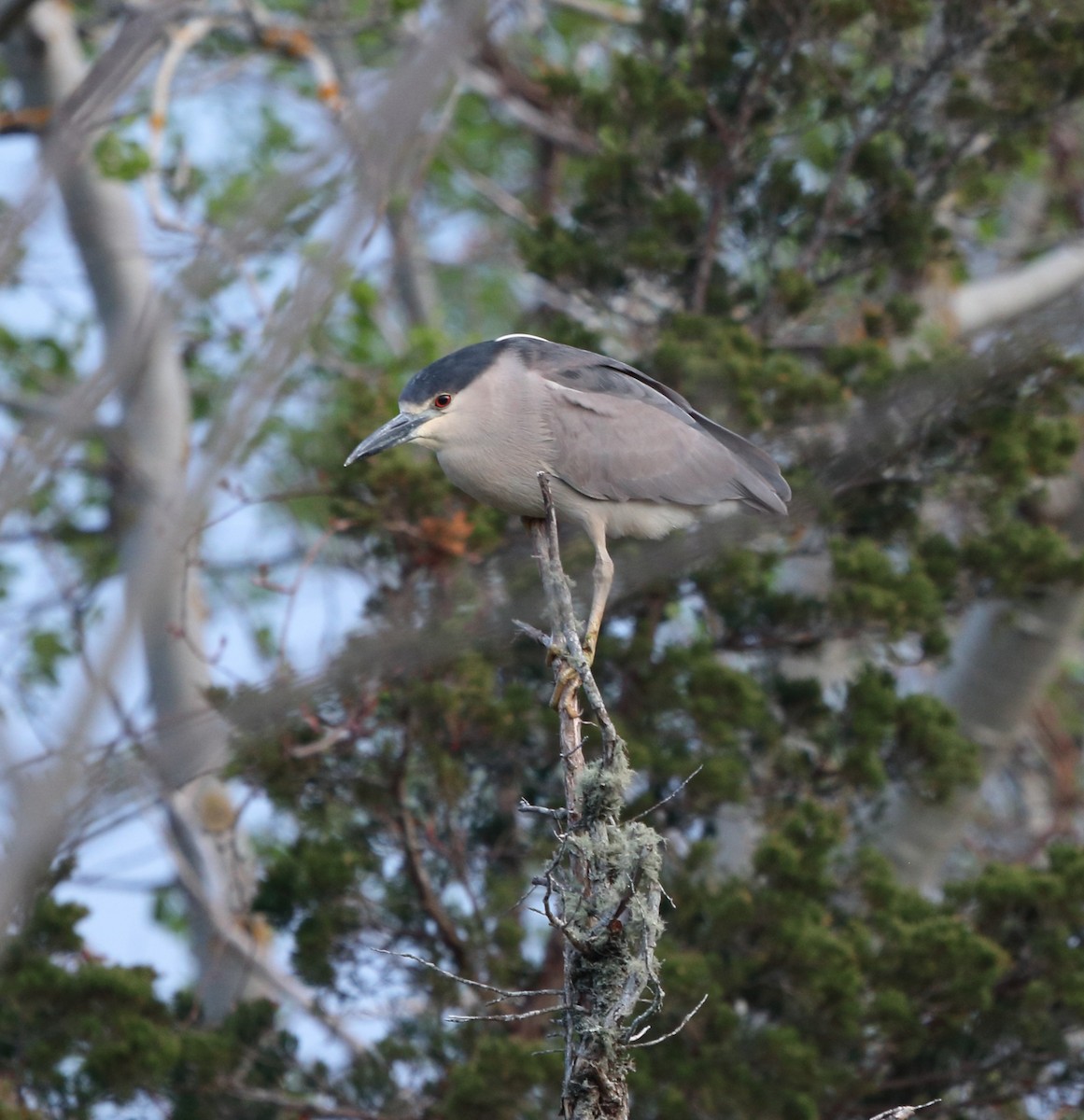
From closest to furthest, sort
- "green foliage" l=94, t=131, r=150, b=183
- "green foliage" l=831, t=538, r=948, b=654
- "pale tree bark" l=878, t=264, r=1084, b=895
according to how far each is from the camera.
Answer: "green foliage" l=831, t=538, r=948, b=654 → "pale tree bark" l=878, t=264, r=1084, b=895 → "green foliage" l=94, t=131, r=150, b=183

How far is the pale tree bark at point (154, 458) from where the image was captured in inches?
241

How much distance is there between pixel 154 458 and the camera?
261 inches

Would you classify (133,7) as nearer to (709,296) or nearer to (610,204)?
(610,204)

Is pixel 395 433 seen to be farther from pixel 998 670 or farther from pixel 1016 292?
pixel 1016 292

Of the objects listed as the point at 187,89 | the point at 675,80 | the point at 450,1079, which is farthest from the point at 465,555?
the point at 187,89

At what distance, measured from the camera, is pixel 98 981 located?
4.64 meters

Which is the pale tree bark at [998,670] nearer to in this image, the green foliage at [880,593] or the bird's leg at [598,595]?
the green foliage at [880,593]

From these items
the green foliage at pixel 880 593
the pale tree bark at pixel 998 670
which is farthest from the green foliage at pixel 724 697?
the pale tree bark at pixel 998 670

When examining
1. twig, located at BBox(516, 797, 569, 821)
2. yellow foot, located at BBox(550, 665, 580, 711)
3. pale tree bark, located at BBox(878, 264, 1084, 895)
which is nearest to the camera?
twig, located at BBox(516, 797, 569, 821)

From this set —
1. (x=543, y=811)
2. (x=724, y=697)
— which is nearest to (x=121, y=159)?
(x=724, y=697)

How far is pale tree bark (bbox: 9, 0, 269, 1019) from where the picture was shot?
612 cm

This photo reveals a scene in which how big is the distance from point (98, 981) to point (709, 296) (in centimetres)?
327

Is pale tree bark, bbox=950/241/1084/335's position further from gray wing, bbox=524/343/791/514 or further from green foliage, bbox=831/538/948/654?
gray wing, bbox=524/343/791/514

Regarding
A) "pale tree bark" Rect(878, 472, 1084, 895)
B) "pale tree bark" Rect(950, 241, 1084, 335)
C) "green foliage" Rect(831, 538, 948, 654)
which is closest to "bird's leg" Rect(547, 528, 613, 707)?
"green foliage" Rect(831, 538, 948, 654)
